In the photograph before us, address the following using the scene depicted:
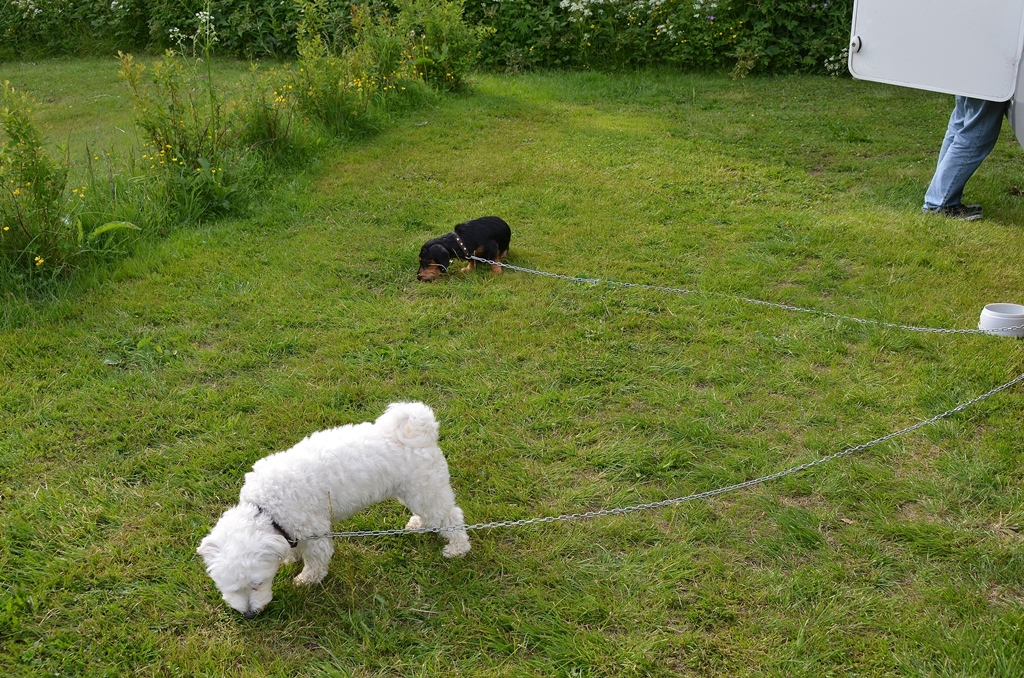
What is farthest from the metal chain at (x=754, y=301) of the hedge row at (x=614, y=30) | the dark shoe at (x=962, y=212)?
the hedge row at (x=614, y=30)

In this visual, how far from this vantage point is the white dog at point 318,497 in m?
2.66

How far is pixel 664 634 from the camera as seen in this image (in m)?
2.78

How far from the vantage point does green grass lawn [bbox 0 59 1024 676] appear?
2.81 metres

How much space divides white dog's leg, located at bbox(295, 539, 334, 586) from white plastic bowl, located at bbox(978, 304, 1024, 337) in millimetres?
3744

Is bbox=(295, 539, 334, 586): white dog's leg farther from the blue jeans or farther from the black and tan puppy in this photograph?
the blue jeans

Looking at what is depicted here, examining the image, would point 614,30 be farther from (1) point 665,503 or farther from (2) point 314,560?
(2) point 314,560

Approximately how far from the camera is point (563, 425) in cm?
393

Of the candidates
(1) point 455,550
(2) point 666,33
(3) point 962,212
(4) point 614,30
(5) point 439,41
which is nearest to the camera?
(1) point 455,550

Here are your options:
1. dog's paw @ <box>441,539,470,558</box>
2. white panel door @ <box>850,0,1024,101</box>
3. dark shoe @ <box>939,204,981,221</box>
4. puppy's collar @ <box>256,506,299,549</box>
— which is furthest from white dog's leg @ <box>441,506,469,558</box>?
dark shoe @ <box>939,204,981,221</box>

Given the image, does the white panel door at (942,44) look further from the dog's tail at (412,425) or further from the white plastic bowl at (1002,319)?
the dog's tail at (412,425)

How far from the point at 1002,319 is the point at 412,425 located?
11.2 ft

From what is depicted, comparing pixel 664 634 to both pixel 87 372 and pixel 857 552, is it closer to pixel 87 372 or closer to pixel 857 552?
pixel 857 552

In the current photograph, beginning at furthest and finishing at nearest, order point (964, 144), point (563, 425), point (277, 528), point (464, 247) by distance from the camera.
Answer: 1. point (964, 144)
2. point (464, 247)
3. point (563, 425)
4. point (277, 528)

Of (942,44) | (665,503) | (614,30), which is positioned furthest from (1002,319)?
(614,30)
